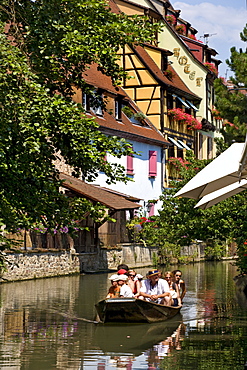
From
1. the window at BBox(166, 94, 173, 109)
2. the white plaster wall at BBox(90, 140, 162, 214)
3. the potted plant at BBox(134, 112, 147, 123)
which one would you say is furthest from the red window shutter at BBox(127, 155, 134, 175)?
the window at BBox(166, 94, 173, 109)

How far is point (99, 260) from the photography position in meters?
34.9

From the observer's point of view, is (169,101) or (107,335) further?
(169,101)

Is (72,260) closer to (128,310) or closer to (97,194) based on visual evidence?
(97,194)

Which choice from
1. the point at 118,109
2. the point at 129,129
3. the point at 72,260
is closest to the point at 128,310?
the point at 72,260

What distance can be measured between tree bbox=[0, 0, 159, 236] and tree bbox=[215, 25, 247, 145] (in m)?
9.19

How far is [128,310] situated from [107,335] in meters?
1.24

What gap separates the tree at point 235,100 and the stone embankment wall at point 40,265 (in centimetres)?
871

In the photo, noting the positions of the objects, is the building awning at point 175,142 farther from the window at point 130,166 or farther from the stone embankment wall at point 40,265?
the stone embankment wall at point 40,265

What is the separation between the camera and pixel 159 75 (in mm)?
48281

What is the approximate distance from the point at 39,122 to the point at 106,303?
5.02 metres

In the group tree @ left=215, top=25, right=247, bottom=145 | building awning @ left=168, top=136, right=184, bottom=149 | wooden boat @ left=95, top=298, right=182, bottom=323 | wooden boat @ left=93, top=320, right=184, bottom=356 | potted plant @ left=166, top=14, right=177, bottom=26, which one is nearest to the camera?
wooden boat @ left=93, top=320, right=184, bottom=356

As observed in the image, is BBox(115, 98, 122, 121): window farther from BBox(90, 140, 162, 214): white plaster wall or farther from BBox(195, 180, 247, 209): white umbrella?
BBox(195, 180, 247, 209): white umbrella

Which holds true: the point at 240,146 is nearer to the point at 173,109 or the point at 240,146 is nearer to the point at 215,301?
the point at 215,301

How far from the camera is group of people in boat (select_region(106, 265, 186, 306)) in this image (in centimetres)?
1769
